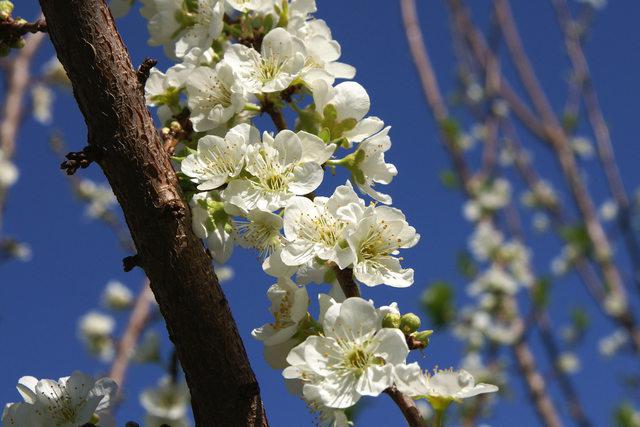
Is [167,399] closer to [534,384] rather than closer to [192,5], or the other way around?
[192,5]

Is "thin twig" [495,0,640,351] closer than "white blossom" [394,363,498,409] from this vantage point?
No

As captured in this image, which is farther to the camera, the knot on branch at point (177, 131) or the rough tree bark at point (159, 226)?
the knot on branch at point (177, 131)

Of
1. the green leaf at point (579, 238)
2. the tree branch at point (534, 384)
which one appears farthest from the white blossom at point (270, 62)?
the green leaf at point (579, 238)

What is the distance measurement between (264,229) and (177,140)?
0.25 m

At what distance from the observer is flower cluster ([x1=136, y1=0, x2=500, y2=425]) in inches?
36.6

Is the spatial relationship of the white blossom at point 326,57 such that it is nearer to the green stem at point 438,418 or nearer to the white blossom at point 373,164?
the white blossom at point 373,164

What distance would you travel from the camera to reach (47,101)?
16.5 feet

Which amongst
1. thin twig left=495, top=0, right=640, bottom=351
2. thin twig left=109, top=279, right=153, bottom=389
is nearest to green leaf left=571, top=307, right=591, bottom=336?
thin twig left=495, top=0, right=640, bottom=351

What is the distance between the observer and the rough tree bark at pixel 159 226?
95cm

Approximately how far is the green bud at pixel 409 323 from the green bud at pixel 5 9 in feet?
2.85

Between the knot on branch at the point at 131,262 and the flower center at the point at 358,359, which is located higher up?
the knot on branch at the point at 131,262

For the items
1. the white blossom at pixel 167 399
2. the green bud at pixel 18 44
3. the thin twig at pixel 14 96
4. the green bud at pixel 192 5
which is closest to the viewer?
the green bud at pixel 18 44

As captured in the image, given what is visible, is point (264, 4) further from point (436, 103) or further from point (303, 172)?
point (436, 103)

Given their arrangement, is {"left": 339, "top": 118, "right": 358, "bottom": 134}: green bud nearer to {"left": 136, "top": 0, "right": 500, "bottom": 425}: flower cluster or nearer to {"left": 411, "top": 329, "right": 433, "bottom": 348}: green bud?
{"left": 136, "top": 0, "right": 500, "bottom": 425}: flower cluster
